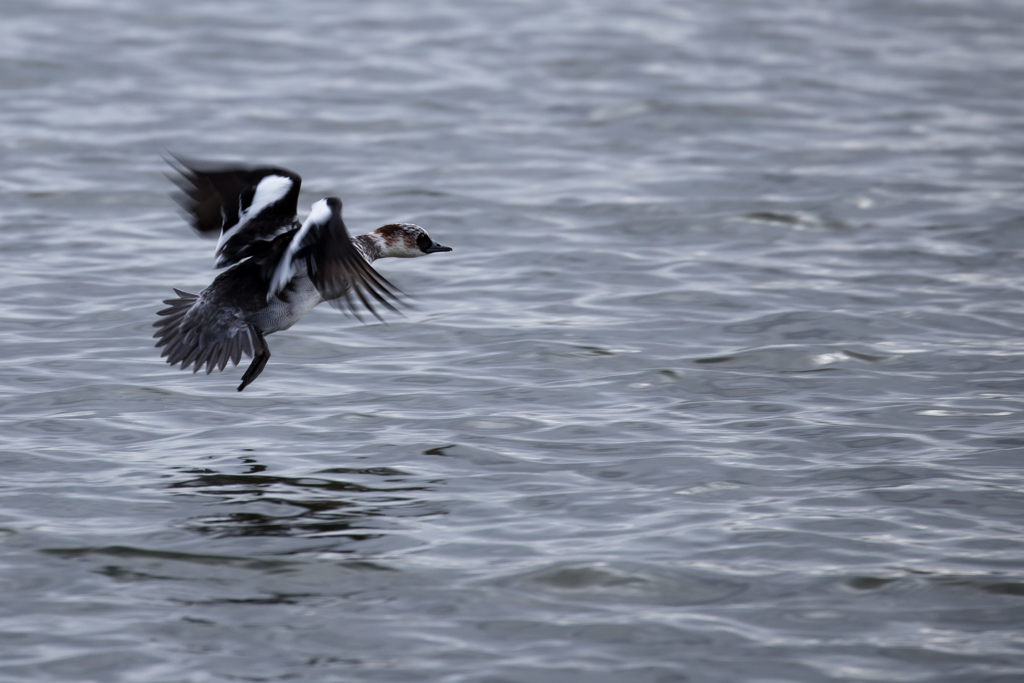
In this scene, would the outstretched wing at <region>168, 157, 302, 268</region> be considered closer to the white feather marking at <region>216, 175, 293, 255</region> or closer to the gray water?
the white feather marking at <region>216, 175, 293, 255</region>

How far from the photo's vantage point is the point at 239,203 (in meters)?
8.35

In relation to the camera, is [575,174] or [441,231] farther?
[575,174]

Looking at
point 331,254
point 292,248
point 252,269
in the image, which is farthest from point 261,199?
point 331,254

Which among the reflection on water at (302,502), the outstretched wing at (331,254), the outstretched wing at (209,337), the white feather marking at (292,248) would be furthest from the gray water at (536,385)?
the outstretched wing at (331,254)

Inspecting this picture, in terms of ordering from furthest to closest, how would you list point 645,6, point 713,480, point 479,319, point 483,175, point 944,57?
1. point 645,6
2. point 944,57
3. point 483,175
4. point 479,319
5. point 713,480

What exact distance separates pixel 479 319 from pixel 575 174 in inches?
166

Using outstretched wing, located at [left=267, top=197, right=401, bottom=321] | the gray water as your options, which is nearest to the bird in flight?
outstretched wing, located at [left=267, top=197, right=401, bottom=321]

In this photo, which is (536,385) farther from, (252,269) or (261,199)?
(261,199)

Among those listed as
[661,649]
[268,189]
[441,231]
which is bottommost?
[661,649]

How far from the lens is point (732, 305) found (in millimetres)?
10375

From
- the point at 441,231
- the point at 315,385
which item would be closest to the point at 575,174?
the point at 441,231

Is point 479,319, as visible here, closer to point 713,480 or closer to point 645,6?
point 713,480

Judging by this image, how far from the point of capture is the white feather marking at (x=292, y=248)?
7.25 metres

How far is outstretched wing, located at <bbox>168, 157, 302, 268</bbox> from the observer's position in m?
8.19
